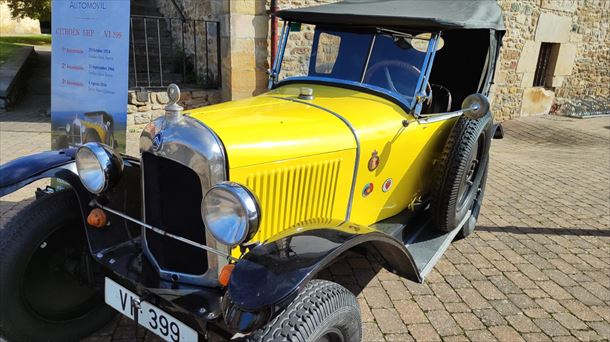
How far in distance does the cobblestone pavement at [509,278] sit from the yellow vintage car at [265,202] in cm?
37

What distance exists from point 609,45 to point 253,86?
11.1m

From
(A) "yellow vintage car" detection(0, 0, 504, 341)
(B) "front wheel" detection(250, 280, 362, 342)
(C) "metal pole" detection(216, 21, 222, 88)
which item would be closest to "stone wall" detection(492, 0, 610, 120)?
(C) "metal pole" detection(216, 21, 222, 88)

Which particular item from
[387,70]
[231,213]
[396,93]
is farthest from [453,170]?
[231,213]

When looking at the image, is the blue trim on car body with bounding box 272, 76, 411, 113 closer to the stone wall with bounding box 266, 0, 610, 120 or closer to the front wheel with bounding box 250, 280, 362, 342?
the front wheel with bounding box 250, 280, 362, 342

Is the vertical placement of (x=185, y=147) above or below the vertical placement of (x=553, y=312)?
above

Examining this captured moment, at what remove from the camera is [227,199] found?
167cm

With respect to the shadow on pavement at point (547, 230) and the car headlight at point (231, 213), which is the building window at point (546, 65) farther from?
the car headlight at point (231, 213)

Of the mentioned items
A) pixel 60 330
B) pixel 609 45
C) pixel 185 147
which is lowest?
pixel 60 330

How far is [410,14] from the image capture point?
9.36ft

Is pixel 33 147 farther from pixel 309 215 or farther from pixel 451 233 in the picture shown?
pixel 451 233

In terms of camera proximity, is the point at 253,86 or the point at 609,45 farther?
the point at 609,45

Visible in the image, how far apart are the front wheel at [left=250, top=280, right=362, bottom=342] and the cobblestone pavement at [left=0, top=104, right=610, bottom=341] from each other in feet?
2.42

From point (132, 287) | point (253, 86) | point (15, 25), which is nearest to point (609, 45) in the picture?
point (253, 86)

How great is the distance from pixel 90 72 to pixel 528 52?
9520 mm
